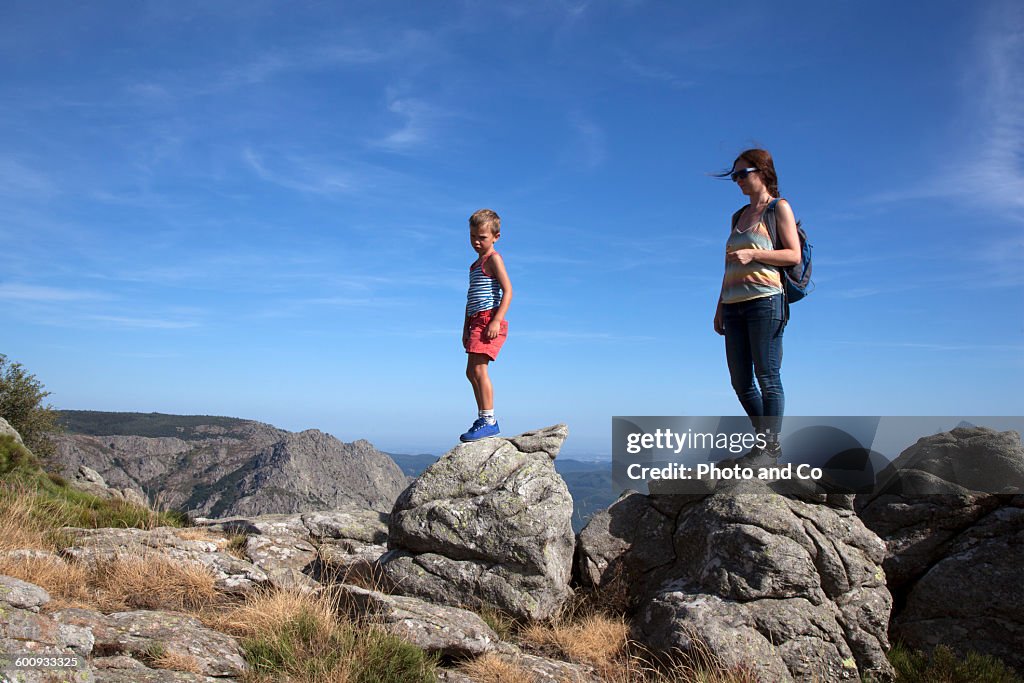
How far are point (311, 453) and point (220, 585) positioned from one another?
106165mm

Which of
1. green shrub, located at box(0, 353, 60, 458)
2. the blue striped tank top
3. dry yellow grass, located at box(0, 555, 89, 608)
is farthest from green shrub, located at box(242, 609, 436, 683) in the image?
green shrub, located at box(0, 353, 60, 458)

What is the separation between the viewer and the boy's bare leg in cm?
985

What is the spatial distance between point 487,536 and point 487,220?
452 centimetres

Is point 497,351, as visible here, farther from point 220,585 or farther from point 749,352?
point 220,585

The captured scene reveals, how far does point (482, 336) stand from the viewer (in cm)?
988

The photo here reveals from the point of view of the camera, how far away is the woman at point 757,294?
852 centimetres

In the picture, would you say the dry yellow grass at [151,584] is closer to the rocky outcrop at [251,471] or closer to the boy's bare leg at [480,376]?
the boy's bare leg at [480,376]

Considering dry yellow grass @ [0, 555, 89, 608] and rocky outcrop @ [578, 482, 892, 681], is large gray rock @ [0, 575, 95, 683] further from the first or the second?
rocky outcrop @ [578, 482, 892, 681]

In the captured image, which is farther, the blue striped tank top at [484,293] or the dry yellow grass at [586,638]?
the blue striped tank top at [484,293]

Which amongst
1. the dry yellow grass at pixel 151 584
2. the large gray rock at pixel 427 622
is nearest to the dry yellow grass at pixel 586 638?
the large gray rock at pixel 427 622

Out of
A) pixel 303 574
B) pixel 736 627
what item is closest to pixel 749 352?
pixel 736 627

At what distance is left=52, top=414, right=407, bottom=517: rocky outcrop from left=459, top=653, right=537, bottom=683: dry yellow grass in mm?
83438

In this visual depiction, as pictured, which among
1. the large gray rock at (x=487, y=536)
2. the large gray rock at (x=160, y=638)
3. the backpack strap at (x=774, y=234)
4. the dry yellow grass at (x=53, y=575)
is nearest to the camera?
the large gray rock at (x=160, y=638)

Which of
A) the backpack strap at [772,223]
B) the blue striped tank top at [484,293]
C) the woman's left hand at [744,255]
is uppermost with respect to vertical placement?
the backpack strap at [772,223]
